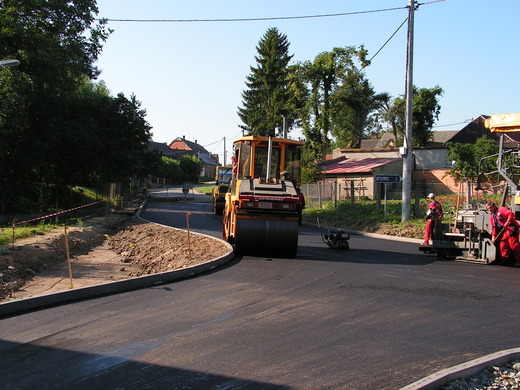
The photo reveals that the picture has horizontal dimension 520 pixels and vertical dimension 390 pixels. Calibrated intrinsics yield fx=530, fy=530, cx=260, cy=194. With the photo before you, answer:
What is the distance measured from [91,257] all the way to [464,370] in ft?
44.6

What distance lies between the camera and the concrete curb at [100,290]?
25.6 feet

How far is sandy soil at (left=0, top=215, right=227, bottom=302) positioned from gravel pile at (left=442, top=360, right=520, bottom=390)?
691 cm

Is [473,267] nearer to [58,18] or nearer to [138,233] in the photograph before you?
[138,233]

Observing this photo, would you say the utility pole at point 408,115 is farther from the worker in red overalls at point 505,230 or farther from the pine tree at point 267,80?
the pine tree at point 267,80

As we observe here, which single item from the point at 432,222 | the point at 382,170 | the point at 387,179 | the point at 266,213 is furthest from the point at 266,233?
the point at 382,170

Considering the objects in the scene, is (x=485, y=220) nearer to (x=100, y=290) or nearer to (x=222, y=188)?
(x=100, y=290)

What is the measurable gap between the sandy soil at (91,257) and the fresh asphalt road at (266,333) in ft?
9.07

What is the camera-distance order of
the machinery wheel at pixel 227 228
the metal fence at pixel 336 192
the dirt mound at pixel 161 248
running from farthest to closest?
the metal fence at pixel 336 192
the machinery wheel at pixel 227 228
the dirt mound at pixel 161 248

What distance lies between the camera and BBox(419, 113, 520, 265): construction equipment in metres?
12.6

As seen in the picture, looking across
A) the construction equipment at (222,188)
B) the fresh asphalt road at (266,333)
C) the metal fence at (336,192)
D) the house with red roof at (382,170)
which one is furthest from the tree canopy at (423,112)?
the fresh asphalt road at (266,333)

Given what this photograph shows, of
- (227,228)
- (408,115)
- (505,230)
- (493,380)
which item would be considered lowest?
(493,380)

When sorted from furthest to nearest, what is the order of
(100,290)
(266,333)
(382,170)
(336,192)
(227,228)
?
1. (382,170)
2. (336,192)
3. (227,228)
4. (100,290)
5. (266,333)

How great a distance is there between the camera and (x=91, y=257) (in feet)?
54.6

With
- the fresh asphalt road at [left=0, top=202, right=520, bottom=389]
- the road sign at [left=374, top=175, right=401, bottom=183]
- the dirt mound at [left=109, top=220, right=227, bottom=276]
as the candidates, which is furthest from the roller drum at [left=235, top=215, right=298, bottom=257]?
the road sign at [left=374, top=175, right=401, bottom=183]
